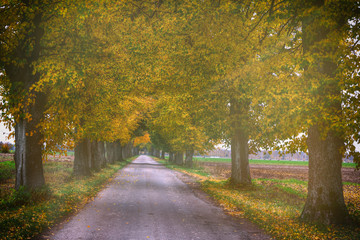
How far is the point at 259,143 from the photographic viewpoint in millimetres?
17531

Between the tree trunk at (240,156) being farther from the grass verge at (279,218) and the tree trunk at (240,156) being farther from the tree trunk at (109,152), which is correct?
the tree trunk at (109,152)

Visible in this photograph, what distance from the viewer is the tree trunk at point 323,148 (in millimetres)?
7945

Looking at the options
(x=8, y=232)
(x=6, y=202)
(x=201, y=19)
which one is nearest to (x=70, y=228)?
(x=8, y=232)

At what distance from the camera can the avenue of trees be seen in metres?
7.77

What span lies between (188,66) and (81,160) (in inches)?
477

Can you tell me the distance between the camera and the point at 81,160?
20000 millimetres

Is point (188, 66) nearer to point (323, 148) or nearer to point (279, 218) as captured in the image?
point (323, 148)

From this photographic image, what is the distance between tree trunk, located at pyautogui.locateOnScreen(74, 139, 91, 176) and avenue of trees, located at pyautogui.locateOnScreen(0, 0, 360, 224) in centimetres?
612

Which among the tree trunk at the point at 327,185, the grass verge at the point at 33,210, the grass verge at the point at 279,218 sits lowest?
the grass verge at the point at 279,218

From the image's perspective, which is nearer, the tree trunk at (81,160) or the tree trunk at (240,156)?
the tree trunk at (240,156)

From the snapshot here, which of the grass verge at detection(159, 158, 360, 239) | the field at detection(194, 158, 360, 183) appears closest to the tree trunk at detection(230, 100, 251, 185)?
the grass verge at detection(159, 158, 360, 239)

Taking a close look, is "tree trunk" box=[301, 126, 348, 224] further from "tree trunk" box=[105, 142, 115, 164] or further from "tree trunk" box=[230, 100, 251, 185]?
"tree trunk" box=[105, 142, 115, 164]

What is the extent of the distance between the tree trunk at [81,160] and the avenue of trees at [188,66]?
6.12 meters

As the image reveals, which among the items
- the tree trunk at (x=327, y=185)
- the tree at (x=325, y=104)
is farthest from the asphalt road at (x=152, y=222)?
the tree at (x=325, y=104)
